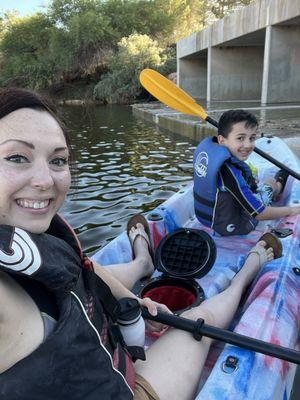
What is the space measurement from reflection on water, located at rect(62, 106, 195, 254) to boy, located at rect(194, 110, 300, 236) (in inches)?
32.2

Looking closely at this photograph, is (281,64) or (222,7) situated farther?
(222,7)

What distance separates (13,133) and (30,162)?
0.07 m

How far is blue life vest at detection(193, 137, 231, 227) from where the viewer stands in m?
2.38

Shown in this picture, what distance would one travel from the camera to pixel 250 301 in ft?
6.22

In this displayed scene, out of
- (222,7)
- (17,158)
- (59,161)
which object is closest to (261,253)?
(59,161)

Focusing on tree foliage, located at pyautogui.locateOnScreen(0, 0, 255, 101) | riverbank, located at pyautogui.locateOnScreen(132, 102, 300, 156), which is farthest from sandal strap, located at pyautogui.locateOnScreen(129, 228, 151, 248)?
tree foliage, located at pyautogui.locateOnScreen(0, 0, 255, 101)

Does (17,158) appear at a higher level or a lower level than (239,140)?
higher

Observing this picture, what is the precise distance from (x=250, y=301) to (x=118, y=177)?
3.71m

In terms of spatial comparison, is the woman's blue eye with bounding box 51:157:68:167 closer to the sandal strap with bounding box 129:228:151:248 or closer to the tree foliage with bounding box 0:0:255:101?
the sandal strap with bounding box 129:228:151:248

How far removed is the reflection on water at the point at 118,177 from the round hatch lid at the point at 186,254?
87cm

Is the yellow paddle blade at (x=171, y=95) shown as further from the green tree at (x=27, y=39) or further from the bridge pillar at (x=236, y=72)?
the green tree at (x=27, y=39)

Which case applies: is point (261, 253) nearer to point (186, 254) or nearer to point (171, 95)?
point (186, 254)

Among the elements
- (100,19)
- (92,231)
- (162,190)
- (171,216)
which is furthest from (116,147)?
(100,19)

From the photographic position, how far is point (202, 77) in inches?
711
